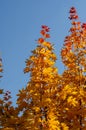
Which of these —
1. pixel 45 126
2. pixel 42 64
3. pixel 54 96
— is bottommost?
pixel 45 126

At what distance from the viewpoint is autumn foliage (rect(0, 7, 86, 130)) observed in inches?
1114

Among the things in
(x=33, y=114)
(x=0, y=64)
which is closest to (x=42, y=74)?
(x=33, y=114)

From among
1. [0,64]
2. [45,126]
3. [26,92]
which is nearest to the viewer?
[45,126]

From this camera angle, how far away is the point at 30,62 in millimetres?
30031

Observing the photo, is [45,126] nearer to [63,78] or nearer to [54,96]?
[54,96]

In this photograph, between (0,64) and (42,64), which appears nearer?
(42,64)

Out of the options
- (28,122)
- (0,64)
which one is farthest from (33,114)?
(0,64)

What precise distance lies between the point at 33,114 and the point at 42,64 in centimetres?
388

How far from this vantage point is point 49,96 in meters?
28.8

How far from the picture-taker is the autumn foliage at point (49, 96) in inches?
1114

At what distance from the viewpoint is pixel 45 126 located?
91.1 feet

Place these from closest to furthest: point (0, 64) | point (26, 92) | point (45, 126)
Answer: point (45, 126) < point (26, 92) < point (0, 64)

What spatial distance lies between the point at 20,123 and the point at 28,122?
2284mm

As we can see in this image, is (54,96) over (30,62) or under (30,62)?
under
